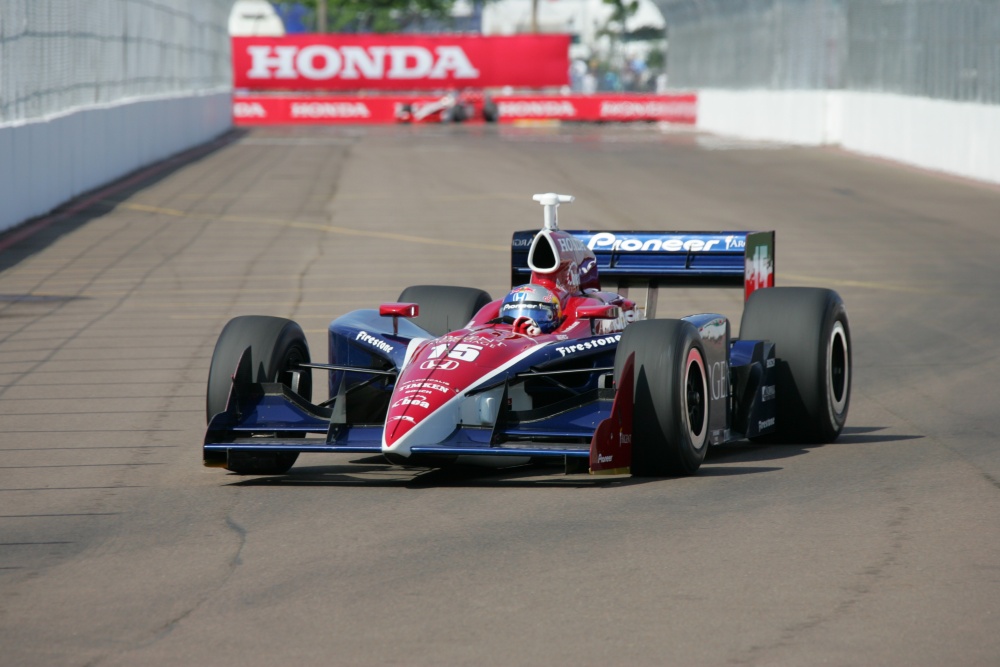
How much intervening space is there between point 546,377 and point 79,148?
2005cm

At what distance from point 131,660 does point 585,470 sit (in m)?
2.94

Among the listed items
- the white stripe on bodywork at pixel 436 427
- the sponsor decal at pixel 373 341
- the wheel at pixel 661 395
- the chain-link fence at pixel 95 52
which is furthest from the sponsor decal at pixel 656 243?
the chain-link fence at pixel 95 52

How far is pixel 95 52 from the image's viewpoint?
2919 centimetres

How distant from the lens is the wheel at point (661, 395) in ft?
24.8

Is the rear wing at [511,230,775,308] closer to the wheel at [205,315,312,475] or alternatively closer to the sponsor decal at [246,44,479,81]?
the wheel at [205,315,312,475]

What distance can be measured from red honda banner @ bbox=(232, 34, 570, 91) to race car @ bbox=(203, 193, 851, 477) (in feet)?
182

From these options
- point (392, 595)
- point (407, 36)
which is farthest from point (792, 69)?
point (392, 595)

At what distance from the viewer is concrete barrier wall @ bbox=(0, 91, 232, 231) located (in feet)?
70.7

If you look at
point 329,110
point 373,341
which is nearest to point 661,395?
point 373,341

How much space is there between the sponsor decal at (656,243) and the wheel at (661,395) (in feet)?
7.55

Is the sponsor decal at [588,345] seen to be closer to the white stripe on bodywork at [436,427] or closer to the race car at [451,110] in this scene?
the white stripe on bodywork at [436,427]

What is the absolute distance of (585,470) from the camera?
24.6 feet

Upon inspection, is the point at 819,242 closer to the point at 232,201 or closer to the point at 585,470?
the point at 232,201

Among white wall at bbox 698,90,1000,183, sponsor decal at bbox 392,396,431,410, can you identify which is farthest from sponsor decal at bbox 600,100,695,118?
sponsor decal at bbox 392,396,431,410
